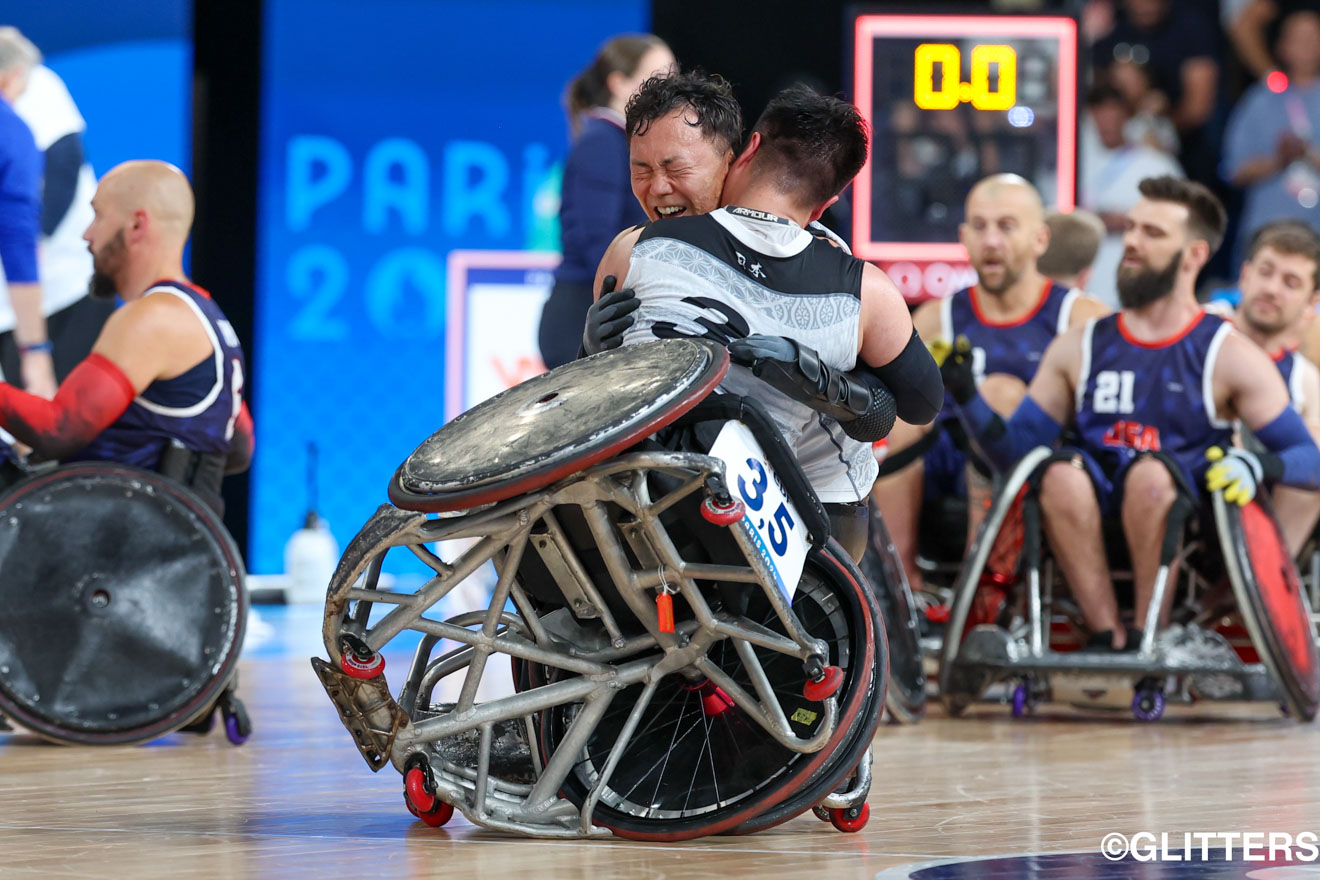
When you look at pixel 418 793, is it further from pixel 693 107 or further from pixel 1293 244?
pixel 1293 244

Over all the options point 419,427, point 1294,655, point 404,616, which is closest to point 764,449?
point 404,616

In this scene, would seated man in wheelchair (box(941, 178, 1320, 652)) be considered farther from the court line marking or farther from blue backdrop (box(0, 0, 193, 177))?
blue backdrop (box(0, 0, 193, 177))

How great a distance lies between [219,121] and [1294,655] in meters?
7.40

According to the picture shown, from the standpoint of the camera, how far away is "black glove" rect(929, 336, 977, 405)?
17.0ft

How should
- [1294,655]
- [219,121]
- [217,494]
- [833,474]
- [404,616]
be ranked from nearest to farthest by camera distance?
1. [404,616]
2. [833,474]
3. [217,494]
4. [1294,655]
5. [219,121]

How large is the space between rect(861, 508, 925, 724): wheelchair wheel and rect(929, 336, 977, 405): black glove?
1.63 feet

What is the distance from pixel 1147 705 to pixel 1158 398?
0.92 meters

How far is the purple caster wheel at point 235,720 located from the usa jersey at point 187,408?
2.00ft

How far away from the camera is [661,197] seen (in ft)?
10.9

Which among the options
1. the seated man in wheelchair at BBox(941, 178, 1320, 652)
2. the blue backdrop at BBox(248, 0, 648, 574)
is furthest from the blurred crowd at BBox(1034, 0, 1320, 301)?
the seated man in wheelchair at BBox(941, 178, 1320, 652)

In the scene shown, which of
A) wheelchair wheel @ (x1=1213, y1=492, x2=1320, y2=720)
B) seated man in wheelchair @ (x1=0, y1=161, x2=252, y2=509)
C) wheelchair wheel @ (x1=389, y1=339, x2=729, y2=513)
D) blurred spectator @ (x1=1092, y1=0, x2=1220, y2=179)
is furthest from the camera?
blurred spectator @ (x1=1092, y1=0, x2=1220, y2=179)

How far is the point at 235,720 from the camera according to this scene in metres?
4.53

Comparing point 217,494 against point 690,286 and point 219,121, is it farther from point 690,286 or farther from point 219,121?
point 219,121

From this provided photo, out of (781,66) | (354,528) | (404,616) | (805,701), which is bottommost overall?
(354,528)
